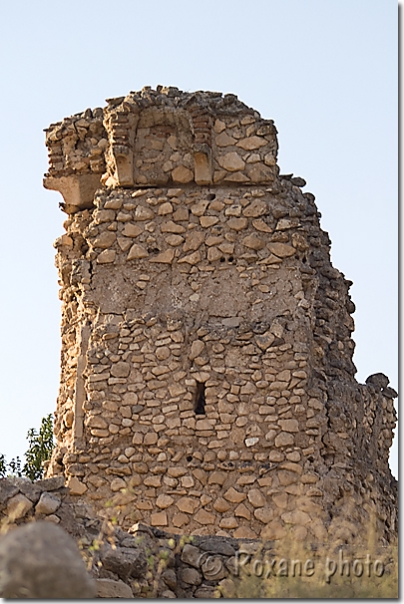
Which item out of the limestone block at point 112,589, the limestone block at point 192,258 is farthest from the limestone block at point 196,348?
the limestone block at point 112,589

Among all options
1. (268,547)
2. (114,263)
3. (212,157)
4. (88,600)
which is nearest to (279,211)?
(212,157)

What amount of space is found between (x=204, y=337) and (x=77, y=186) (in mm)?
2484

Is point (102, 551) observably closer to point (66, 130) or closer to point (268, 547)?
point (268, 547)

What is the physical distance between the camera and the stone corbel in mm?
13609

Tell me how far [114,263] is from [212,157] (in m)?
1.55

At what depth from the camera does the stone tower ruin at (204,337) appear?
12.0 m

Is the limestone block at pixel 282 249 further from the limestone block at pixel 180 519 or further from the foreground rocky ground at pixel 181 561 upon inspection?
the foreground rocky ground at pixel 181 561

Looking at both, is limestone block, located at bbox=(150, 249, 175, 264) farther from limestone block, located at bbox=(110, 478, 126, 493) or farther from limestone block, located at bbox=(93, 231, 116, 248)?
limestone block, located at bbox=(110, 478, 126, 493)

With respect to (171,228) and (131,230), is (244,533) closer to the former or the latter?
(171,228)

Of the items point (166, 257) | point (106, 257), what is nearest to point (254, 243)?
point (166, 257)

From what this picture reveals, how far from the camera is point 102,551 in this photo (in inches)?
359

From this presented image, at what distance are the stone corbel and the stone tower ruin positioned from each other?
0.05ft

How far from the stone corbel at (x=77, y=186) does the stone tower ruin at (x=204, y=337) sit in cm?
2

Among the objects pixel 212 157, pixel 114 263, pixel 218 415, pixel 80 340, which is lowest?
pixel 218 415
